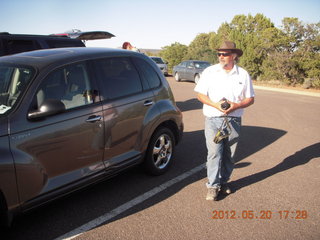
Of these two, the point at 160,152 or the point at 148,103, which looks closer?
the point at 148,103

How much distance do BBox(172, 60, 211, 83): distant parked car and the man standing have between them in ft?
51.0

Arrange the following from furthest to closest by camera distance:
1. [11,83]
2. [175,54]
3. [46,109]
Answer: [175,54]
[11,83]
[46,109]

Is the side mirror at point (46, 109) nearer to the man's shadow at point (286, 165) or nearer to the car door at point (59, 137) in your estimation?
the car door at point (59, 137)

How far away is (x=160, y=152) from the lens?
14.8ft

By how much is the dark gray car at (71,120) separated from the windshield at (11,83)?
0.4 inches

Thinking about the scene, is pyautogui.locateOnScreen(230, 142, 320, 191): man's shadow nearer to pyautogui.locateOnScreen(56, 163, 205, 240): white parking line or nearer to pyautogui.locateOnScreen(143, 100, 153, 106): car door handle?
pyautogui.locateOnScreen(56, 163, 205, 240): white parking line

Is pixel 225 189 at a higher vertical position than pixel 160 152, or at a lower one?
lower

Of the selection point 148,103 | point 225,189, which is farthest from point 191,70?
point 225,189

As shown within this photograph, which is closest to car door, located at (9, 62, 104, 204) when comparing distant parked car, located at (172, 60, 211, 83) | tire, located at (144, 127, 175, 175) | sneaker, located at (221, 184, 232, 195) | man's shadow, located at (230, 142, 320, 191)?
tire, located at (144, 127, 175, 175)

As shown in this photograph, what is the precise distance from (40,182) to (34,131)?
1.61 ft

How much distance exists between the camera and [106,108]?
3.48 metres

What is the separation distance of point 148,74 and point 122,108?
87cm

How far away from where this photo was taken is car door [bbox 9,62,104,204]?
2.74m

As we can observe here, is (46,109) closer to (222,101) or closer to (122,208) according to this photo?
(122,208)
